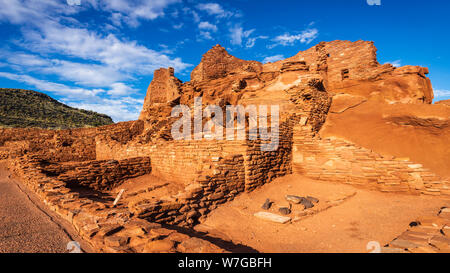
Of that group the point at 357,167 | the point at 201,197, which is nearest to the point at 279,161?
the point at 357,167

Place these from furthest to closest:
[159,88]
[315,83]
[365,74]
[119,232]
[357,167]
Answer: [159,88], [365,74], [315,83], [357,167], [119,232]

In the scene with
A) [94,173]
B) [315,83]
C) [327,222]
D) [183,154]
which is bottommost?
[327,222]

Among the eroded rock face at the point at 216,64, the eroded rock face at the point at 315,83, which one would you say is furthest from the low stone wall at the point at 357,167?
the eroded rock face at the point at 216,64

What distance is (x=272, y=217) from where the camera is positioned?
4801 millimetres

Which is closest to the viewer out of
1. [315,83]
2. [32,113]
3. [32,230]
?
[32,230]

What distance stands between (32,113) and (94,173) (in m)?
48.3

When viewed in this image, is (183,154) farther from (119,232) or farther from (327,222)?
(327,222)

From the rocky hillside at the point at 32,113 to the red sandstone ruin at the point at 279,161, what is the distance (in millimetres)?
31915

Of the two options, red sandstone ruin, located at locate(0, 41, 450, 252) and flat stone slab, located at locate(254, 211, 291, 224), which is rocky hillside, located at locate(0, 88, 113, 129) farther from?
flat stone slab, located at locate(254, 211, 291, 224)

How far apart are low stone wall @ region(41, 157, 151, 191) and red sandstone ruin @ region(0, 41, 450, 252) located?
4 centimetres

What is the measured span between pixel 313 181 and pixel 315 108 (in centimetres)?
353

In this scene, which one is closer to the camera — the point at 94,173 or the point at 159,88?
the point at 94,173
